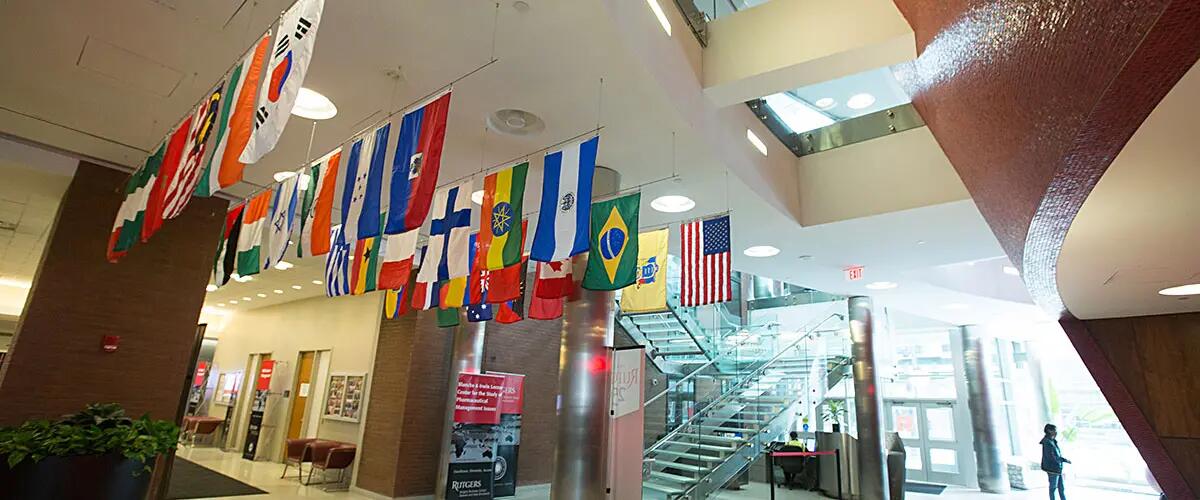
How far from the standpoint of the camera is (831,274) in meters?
10.6

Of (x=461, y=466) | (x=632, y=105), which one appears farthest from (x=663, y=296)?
(x=461, y=466)

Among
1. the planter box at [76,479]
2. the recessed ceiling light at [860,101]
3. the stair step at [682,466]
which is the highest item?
the recessed ceiling light at [860,101]

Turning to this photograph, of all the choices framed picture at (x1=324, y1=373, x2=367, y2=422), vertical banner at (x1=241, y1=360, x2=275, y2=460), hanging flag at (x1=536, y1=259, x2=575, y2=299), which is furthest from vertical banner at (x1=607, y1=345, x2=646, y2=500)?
vertical banner at (x1=241, y1=360, x2=275, y2=460)

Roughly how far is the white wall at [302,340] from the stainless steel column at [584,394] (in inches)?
264

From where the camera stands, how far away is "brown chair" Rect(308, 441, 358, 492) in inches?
419

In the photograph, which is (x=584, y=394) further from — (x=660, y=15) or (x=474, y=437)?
(x=474, y=437)

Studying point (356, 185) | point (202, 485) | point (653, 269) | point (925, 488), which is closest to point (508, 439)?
point (653, 269)

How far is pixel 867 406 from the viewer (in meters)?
11.9

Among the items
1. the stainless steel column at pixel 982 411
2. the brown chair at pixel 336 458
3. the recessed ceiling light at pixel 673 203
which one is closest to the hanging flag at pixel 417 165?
the recessed ceiling light at pixel 673 203

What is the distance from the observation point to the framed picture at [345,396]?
11891mm

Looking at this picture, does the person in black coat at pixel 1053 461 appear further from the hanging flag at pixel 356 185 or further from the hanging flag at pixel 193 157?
the hanging flag at pixel 193 157

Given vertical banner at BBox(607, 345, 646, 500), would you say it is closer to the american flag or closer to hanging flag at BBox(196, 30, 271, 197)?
the american flag

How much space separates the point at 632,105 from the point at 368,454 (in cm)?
911

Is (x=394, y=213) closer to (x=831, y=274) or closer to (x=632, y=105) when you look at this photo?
(x=632, y=105)
